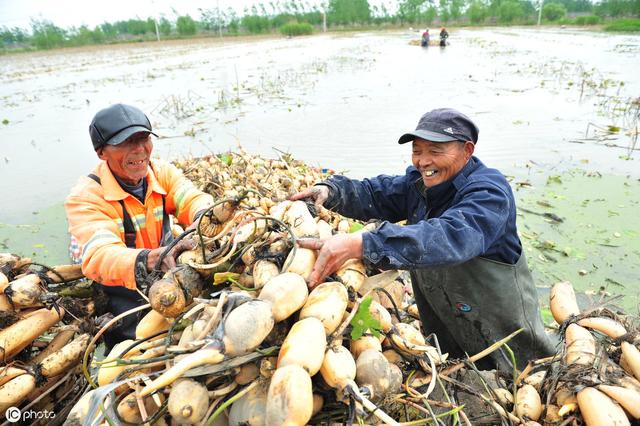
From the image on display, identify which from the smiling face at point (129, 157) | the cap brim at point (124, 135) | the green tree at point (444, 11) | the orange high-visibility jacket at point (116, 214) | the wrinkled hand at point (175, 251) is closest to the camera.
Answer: the wrinkled hand at point (175, 251)

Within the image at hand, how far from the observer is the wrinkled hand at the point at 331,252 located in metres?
1.69

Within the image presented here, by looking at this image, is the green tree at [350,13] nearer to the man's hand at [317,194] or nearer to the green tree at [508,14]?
the green tree at [508,14]

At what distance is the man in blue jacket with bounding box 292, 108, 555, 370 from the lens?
187cm

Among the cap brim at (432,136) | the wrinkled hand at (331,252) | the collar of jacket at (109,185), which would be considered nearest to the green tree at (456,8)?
the cap brim at (432,136)

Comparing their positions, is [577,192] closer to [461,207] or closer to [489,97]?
[461,207]

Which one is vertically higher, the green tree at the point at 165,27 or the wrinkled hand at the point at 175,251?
the green tree at the point at 165,27

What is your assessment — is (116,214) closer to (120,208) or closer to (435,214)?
(120,208)

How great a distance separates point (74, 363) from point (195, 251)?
1045 millimetres

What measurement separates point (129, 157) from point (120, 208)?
1.20ft

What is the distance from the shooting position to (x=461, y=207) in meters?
2.13

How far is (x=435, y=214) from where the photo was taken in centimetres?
267

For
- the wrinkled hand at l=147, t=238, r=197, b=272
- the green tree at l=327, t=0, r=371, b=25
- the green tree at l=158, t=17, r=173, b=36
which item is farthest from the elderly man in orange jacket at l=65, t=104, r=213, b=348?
the green tree at l=327, t=0, r=371, b=25

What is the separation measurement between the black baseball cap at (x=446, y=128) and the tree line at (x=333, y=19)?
6023 cm

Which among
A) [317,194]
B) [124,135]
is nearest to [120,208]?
[124,135]
